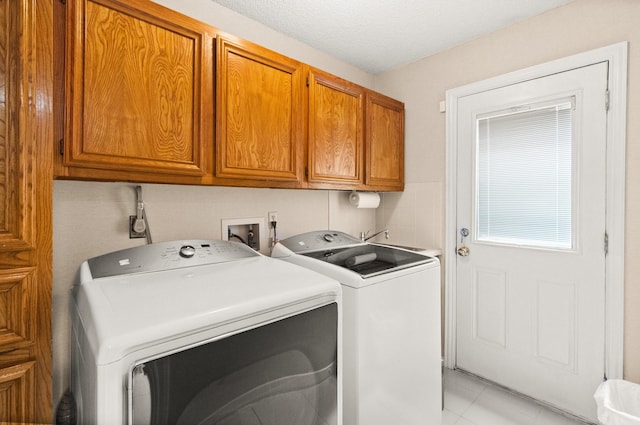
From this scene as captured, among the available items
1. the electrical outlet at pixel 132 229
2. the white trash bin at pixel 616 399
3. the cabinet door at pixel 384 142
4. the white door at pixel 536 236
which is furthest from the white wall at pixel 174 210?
the white trash bin at pixel 616 399

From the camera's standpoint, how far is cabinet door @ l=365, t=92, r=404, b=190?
223 centimetres

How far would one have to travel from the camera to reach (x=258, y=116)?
1.57 metres

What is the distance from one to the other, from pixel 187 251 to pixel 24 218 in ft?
1.91

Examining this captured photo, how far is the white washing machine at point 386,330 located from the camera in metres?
1.34

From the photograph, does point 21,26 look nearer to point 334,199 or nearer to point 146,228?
point 146,228

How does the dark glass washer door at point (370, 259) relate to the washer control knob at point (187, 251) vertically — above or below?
below

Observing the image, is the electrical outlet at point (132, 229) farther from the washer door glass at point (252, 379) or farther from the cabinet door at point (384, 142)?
the cabinet door at point (384, 142)

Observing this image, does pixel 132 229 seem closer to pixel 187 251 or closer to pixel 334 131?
pixel 187 251

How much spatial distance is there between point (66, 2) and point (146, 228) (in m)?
0.92

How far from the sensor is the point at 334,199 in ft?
8.02

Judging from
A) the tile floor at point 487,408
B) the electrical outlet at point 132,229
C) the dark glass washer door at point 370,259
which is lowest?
the tile floor at point 487,408

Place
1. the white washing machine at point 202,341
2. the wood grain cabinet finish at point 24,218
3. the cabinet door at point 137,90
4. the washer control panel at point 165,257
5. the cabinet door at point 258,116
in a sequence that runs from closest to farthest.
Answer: the white washing machine at point 202,341, the wood grain cabinet finish at point 24,218, the cabinet door at point 137,90, the washer control panel at point 165,257, the cabinet door at point 258,116

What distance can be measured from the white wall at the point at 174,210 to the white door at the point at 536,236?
1.02m

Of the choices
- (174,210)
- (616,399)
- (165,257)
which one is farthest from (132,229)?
(616,399)
